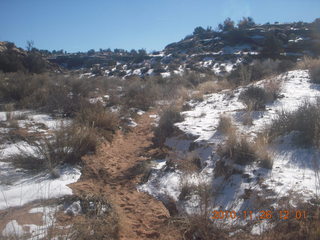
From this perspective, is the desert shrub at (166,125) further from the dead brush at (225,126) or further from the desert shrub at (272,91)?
the desert shrub at (272,91)

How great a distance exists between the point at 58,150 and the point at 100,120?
2070 millimetres

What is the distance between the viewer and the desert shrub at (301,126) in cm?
343

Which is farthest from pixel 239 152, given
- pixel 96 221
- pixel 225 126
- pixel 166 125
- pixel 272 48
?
pixel 272 48

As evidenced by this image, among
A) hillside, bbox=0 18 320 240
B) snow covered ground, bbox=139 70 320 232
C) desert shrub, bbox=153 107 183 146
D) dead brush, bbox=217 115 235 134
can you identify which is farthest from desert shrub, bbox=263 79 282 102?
desert shrub, bbox=153 107 183 146

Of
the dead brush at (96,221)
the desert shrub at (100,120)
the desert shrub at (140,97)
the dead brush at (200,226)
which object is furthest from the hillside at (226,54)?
the dead brush at (200,226)

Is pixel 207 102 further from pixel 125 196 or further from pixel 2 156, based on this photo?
pixel 2 156

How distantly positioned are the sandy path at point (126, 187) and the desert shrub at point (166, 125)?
35 cm

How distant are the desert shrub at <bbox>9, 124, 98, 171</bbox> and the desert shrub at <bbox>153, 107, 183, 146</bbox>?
1.75 m

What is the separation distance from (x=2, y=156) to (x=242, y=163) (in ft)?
13.3

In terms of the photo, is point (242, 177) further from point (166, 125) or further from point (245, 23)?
point (245, 23)

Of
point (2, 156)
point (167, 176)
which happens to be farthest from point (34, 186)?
point (167, 176)

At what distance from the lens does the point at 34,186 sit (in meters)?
3.00
